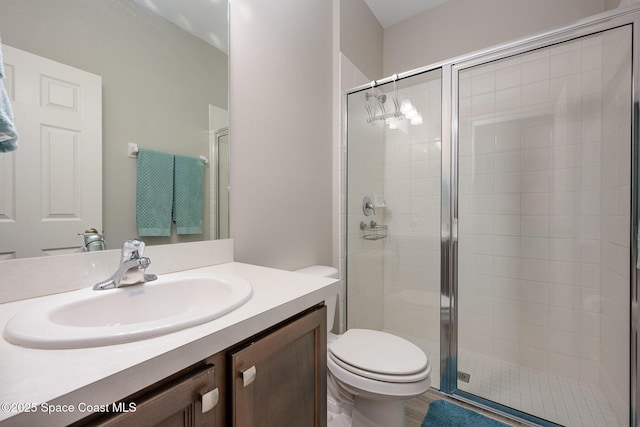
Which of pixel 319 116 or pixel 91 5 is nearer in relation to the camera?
pixel 91 5

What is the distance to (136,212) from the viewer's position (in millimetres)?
937

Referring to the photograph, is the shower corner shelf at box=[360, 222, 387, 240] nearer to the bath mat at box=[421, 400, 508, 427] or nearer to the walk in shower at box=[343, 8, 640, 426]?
the walk in shower at box=[343, 8, 640, 426]

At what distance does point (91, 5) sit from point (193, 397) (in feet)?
3.67

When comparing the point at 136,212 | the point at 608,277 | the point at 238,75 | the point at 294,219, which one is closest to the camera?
the point at 136,212

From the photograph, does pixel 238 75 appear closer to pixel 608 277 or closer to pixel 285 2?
pixel 285 2

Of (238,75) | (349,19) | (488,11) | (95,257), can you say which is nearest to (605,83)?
(488,11)

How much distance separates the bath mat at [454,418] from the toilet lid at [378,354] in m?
0.46

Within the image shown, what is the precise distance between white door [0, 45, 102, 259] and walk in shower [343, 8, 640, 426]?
146 centimetres

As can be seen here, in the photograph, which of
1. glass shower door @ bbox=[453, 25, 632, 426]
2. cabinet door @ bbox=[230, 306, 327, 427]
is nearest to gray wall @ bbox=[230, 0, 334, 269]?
cabinet door @ bbox=[230, 306, 327, 427]

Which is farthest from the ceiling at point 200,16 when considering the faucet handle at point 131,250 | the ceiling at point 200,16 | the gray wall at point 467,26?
the gray wall at point 467,26

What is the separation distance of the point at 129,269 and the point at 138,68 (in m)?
0.67

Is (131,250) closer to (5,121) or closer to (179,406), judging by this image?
(5,121)

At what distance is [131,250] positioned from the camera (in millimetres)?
808

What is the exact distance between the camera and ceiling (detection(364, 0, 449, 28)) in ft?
7.25
